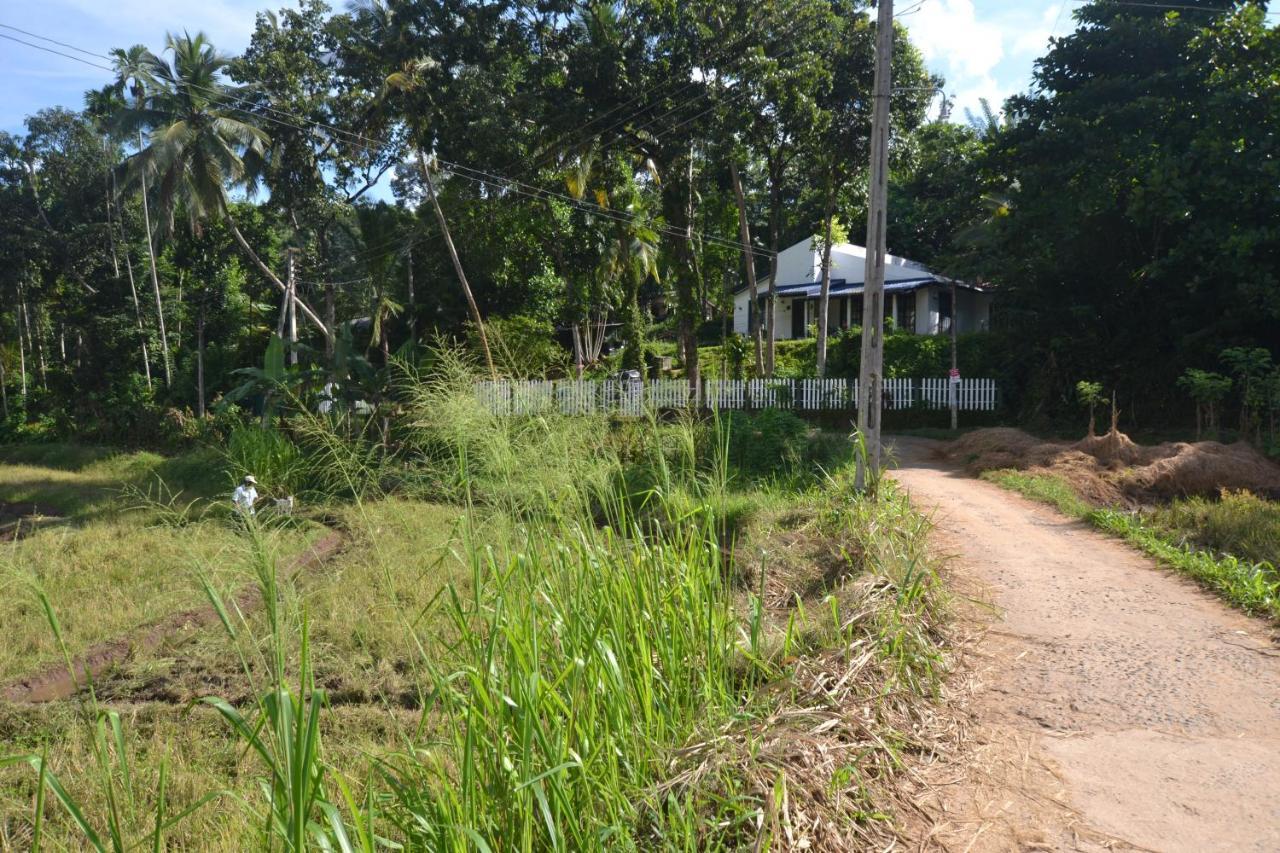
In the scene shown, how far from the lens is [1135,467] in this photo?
11.7m

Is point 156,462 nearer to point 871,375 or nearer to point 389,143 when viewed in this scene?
point 389,143

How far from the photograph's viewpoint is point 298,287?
34.9 m

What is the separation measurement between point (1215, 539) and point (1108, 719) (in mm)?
4420

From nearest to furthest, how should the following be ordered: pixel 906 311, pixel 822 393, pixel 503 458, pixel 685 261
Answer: pixel 503 458 < pixel 822 393 < pixel 685 261 < pixel 906 311

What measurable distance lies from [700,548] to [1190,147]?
55.9 ft

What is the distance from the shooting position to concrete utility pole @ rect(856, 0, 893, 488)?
9.00 meters

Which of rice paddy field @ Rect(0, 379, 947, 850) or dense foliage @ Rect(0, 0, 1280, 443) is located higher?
dense foliage @ Rect(0, 0, 1280, 443)

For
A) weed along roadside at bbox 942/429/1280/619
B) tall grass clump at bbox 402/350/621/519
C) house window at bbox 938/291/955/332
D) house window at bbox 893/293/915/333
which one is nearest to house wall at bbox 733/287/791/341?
house window at bbox 893/293/915/333

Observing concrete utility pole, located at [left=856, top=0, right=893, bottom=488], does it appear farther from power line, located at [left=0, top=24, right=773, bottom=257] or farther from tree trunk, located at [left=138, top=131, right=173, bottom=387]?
tree trunk, located at [left=138, top=131, right=173, bottom=387]

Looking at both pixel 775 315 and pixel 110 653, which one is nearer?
pixel 110 653

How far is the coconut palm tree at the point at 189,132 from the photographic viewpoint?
23.9m

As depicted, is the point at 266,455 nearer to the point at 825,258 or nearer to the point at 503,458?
the point at 503,458

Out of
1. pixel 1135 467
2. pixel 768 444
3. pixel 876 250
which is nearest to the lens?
pixel 876 250

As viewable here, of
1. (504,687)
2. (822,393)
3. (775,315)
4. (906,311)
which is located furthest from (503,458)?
(775,315)
